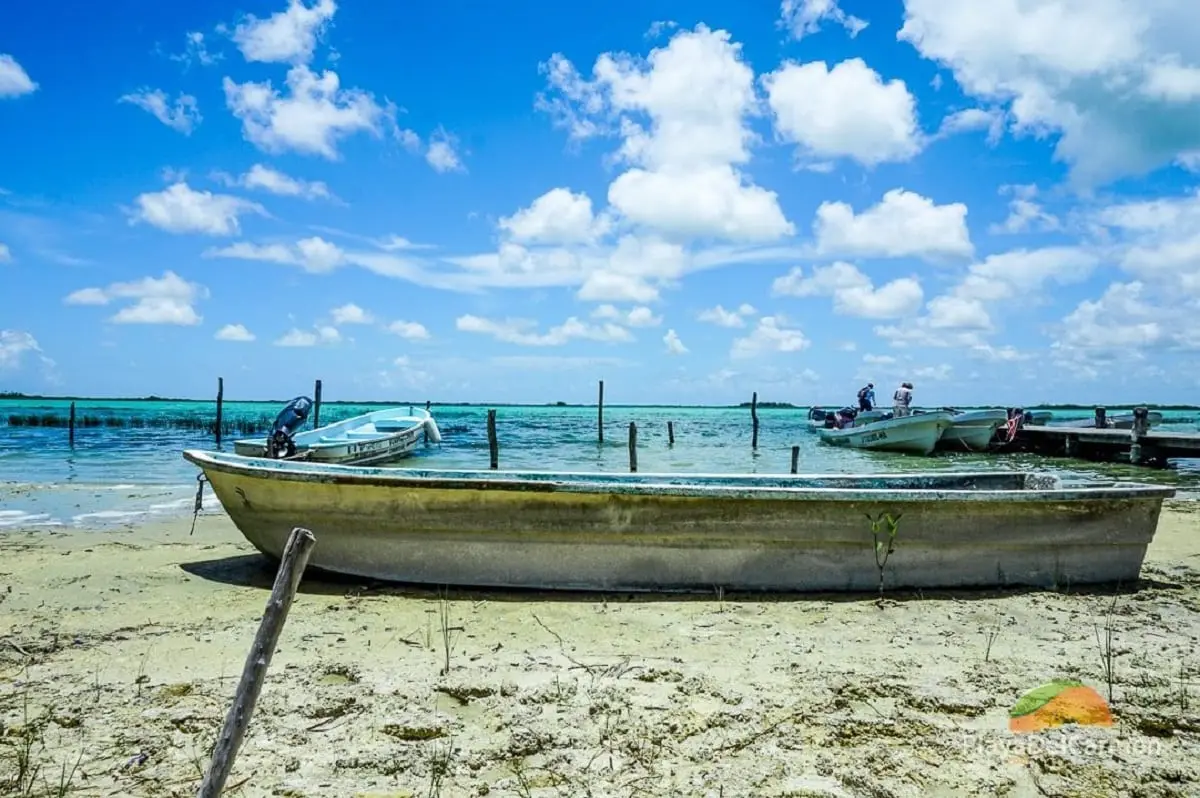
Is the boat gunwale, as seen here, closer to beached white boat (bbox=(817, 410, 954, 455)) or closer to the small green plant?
the small green plant

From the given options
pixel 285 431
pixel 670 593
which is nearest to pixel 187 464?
pixel 285 431

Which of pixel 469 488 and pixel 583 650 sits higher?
pixel 469 488

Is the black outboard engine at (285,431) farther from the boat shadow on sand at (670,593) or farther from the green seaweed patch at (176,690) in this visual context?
the green seaweed patch at (176,690)

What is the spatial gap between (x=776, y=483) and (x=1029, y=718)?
352cm

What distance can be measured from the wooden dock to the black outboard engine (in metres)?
21.6

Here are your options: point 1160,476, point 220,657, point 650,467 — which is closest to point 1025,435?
point 1160,476

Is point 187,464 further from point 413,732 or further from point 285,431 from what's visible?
point 413,732

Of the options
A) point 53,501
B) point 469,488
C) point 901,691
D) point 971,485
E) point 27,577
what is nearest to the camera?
point 901,691

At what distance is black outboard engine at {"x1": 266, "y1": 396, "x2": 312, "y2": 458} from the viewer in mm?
13570

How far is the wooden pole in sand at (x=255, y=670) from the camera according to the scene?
2.52m

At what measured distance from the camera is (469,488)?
20.0 ft

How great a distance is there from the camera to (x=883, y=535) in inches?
238

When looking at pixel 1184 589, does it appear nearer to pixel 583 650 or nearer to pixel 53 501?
pixel 583 650

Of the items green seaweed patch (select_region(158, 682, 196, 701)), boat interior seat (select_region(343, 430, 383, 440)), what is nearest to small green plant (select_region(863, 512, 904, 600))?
green seaweed patch (select_region(158, 682, 196, 701))
